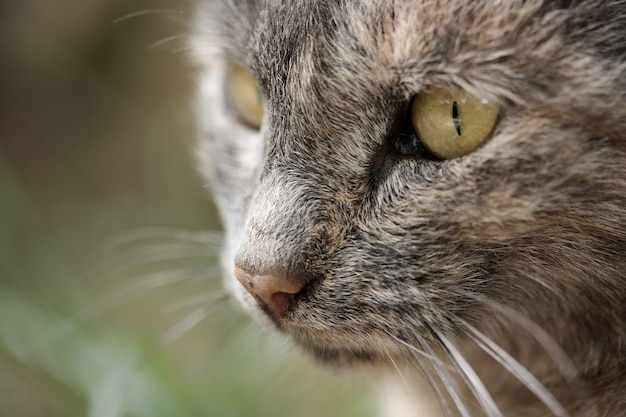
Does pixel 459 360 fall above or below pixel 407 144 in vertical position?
below

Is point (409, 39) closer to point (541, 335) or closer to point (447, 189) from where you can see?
point (447, 189)

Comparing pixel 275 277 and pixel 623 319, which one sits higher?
pixel 275 277

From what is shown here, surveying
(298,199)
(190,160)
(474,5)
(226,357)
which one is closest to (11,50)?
(190,160)

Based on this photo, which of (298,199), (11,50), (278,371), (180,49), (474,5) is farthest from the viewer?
(11,50)

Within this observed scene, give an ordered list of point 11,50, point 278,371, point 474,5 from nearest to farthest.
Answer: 1. point 474,5
2. point 278,371
3. point 11,50

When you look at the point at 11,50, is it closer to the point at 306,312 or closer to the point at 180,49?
the point at 180,49

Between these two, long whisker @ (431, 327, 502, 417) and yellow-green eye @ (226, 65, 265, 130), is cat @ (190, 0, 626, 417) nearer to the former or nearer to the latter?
long whisker @ (431, 327, 502, 417)

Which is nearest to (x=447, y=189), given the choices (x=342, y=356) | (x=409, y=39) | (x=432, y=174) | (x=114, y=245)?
(x=432, y=174)
